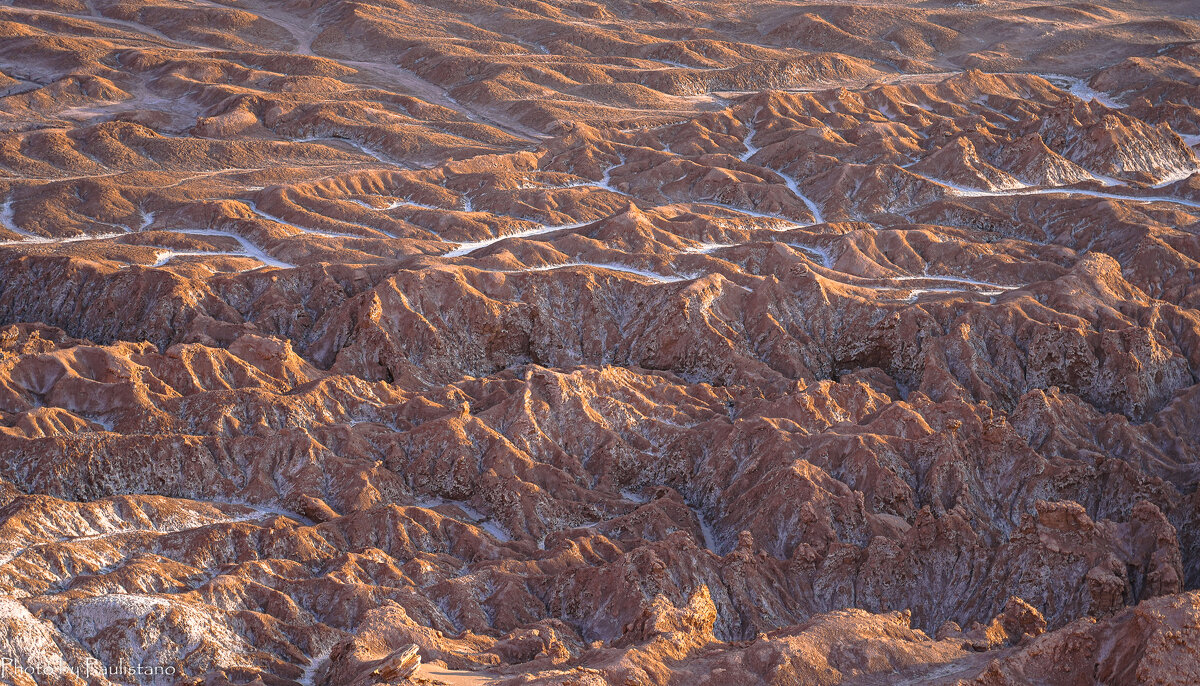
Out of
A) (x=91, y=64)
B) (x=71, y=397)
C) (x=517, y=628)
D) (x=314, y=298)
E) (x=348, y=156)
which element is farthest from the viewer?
(x=91, y=64)

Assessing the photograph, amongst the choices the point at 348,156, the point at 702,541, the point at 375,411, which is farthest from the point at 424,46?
the point at 702,541

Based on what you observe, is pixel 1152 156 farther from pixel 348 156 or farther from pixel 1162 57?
pixel 348 156

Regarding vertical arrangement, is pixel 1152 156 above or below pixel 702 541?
above

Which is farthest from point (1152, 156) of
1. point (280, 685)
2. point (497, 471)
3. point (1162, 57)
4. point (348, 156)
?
point (280, 685)

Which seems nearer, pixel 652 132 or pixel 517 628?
pixel 517 628

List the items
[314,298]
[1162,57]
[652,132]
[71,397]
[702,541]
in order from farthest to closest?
[1162,57] < [652,132] < [314,298] < [71,397] < [702,541]

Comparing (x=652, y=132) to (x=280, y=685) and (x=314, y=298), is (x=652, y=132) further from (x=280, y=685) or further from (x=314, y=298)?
(x=280, y=685)
